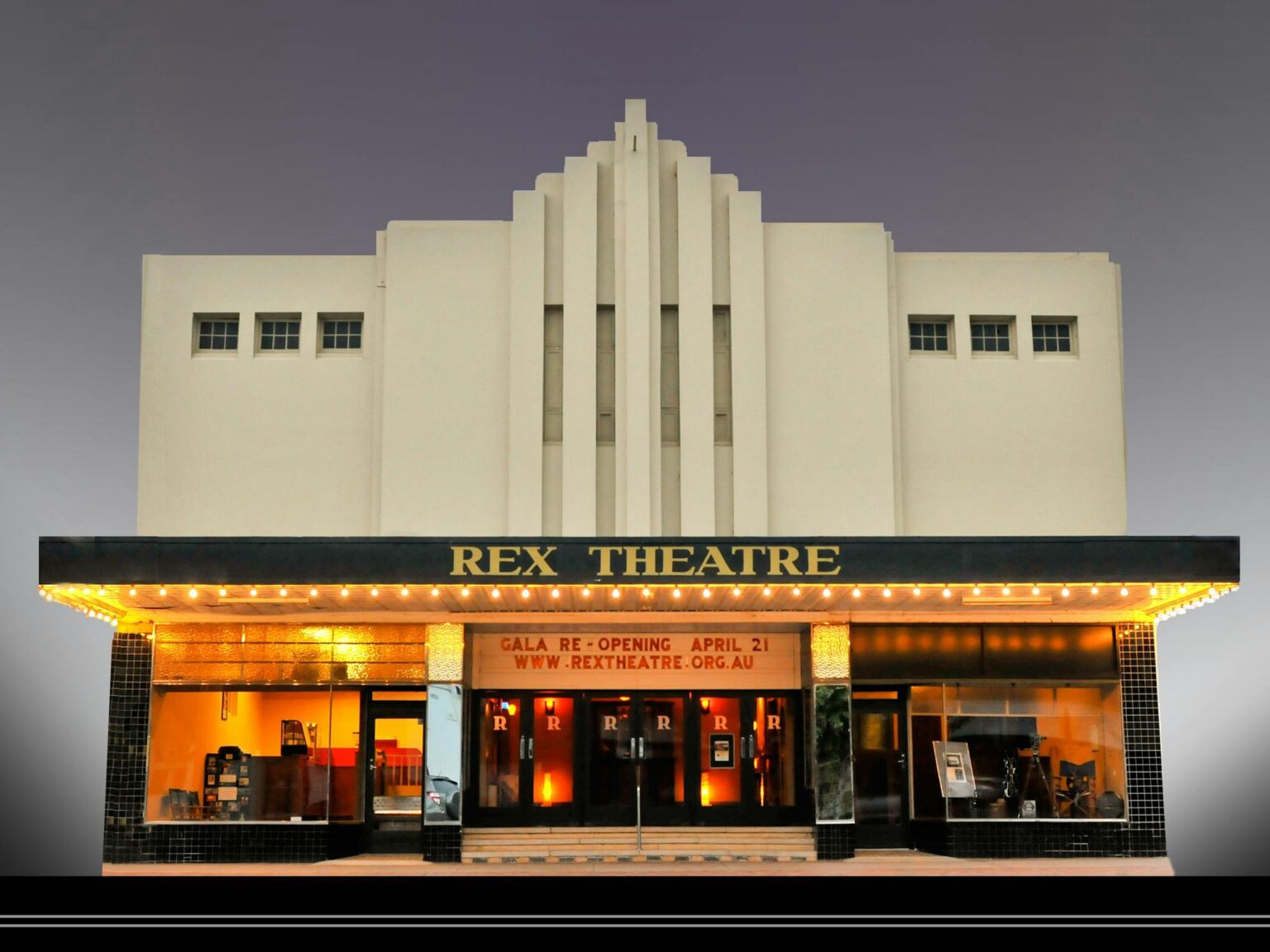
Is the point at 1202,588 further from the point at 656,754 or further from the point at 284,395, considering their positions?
the point at 284,395

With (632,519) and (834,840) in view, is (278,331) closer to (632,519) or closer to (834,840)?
(632,519)

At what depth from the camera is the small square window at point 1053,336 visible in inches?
1016

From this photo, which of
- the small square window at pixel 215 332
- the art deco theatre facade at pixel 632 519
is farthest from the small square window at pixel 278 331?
the small square window at pixel 215 332

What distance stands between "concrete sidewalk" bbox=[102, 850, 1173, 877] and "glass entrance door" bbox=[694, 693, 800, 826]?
1487 mm

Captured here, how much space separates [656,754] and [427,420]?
7114 millimetres

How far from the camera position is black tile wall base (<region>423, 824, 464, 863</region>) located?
22906 mm

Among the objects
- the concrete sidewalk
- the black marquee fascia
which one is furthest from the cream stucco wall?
the concrete sidewalk

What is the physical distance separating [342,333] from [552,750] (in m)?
8.48

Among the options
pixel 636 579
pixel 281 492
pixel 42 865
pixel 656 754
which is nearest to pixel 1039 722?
pixel 656 754

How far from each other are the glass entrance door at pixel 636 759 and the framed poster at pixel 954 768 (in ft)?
14.2

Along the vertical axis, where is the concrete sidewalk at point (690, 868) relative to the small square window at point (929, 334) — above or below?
below

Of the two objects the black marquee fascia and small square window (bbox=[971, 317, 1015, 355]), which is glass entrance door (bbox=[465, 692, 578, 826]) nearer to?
the black marquee fascia

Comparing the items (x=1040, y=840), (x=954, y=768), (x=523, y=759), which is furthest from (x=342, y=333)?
(x=1040, y=840)

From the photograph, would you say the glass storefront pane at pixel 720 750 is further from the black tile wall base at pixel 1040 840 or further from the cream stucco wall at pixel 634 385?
the black tile wall base at pixel 1040 840
